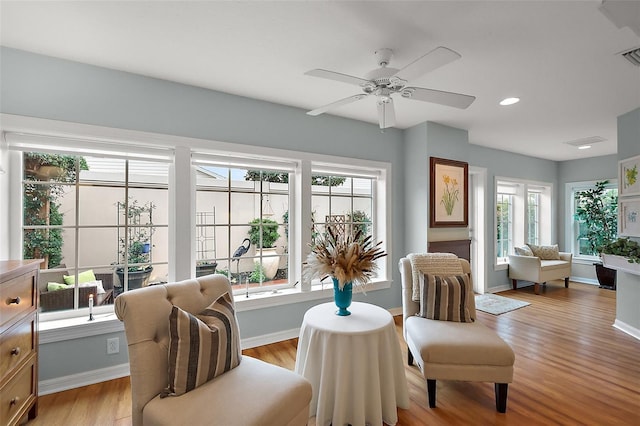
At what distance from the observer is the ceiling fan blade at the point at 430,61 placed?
154 centimetres

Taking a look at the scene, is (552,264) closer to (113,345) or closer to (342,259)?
(342,259)

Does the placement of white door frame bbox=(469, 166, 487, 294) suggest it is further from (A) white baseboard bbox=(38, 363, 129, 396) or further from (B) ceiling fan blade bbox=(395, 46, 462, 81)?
(A) white baseboard bbox=(38, 363, 129, 396)

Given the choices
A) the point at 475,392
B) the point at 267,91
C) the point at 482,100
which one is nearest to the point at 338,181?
the point at 267,91

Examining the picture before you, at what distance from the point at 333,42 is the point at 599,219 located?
6342 mm

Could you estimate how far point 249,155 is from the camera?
3.01 m

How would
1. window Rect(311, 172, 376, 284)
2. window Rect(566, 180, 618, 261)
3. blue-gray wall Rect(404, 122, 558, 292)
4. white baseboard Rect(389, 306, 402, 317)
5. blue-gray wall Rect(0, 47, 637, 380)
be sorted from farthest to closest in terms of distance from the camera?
window Rect(566, 180, 618, 261), white baseboard Rect(389, 306, 402, 317), blue-gray wall Rect(404, 122, 558, 292), window Rect(311, 172, 376, 284), blue-gray wall Rect(0, 47, 637, 380)

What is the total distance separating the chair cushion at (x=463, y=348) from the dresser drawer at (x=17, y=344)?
7.76 feet

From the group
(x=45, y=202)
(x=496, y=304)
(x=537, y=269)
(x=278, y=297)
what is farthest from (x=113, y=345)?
(x=537, y=269)

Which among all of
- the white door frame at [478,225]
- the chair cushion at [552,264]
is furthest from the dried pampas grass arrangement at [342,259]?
the chair cushion at [552,264]

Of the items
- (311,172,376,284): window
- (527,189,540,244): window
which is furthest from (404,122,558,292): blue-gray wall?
(527,189,540,244): window

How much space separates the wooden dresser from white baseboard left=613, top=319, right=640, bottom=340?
5.22m

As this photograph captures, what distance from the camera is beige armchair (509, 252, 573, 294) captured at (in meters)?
5.00

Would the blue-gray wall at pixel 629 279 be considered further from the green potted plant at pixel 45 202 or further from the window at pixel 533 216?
the green potted plant at pixel 45 202

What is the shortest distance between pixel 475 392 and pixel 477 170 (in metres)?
3.71
